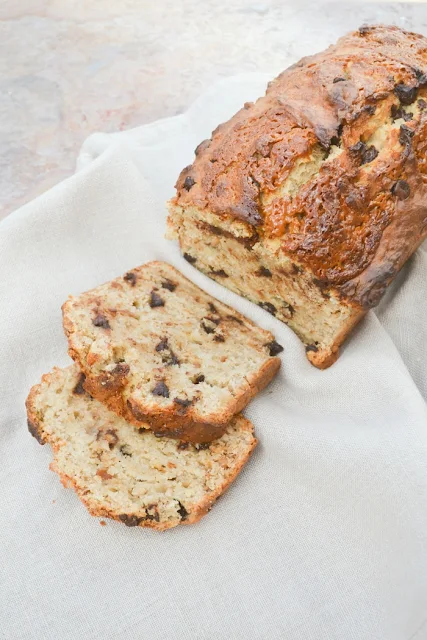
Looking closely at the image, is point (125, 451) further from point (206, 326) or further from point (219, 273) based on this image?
point (219, 273)

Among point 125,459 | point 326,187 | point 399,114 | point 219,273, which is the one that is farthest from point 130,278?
point 399,114

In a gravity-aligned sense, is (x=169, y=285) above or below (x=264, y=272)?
below

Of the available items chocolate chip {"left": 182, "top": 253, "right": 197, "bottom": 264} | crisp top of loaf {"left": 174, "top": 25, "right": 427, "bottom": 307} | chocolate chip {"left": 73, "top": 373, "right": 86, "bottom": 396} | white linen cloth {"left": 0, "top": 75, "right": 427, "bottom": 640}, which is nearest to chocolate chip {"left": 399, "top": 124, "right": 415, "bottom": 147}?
crisp top of loaf {"left": 174, "top": 25, "right": 427, "bottom": 307}

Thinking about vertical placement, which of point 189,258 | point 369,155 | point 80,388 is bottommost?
point 80,388

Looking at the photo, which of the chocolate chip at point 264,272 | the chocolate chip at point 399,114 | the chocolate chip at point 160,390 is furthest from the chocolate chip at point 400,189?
the chocolate chip at point 160,390

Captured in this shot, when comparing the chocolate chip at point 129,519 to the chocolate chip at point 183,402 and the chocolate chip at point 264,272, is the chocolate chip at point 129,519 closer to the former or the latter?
the chocolate chip at point 183,402

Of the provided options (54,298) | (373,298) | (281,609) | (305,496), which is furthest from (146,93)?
(281,609)

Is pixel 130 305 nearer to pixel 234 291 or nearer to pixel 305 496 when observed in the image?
pixel 234 291

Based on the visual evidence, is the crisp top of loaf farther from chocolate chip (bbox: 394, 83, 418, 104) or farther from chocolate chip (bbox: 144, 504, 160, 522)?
chocolate chip (bbox: 144, 504, 160, 522)
